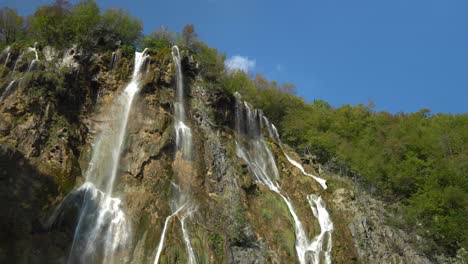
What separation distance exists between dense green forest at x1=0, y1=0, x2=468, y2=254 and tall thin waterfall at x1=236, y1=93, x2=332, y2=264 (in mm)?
3010

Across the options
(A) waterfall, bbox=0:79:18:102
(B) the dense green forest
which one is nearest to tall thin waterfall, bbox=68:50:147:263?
(A) waterfall, bbox=0:79:18:102

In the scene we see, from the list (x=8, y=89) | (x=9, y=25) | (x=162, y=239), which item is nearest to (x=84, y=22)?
(x=9, y=25)

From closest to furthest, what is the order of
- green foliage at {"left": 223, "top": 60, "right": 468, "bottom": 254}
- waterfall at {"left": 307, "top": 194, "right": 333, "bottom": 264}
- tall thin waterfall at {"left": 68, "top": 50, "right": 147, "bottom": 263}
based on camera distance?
1. tall thin waterfall at {"left": 68, "top": 50, "right": 147, "bottom": 263}
2. waterfall at {"left": 307, "top": 194, "right": 333, "bottom": 264}
3. green foliage at {"left": 223, "top": 60, "right": 468, "bottom": 254}

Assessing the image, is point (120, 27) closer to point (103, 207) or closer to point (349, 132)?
point (103, 207)

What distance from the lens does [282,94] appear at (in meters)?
52.4

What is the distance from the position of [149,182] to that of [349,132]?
29882mm

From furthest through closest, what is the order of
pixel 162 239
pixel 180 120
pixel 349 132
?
pixel 349 132 → pixel 180 120 → pixel 162 239

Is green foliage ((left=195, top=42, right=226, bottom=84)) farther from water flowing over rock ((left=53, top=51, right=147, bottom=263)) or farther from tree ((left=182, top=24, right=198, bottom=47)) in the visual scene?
water flowing over rock ((left=53, top=51, right=147, bottom=263))

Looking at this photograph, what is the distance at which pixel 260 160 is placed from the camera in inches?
1289

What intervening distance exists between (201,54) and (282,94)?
15.3 m

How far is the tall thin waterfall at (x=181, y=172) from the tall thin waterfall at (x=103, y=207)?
223cm

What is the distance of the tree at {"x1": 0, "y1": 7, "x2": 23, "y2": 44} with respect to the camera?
37094mm

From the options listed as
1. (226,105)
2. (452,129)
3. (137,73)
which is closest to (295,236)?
(226,105)

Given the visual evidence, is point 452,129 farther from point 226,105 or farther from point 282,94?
point 226,105
